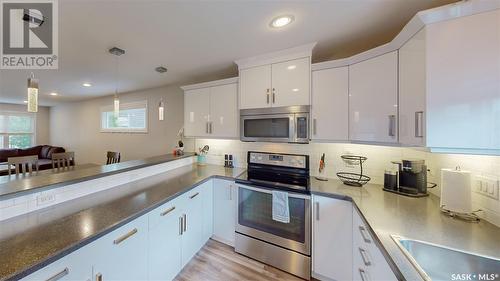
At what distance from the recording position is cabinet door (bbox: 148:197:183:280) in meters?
1.39

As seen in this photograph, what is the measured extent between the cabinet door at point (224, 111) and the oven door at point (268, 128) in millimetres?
171

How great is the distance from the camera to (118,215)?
117 cm

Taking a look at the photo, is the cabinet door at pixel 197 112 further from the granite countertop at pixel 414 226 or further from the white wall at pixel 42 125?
the white wall at pixel 42 125

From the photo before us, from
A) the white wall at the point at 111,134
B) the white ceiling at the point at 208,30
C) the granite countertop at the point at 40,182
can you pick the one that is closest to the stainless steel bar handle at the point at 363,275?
the white ceiling at the point at 208,30

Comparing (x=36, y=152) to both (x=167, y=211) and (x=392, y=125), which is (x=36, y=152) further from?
(x=392, y=125)

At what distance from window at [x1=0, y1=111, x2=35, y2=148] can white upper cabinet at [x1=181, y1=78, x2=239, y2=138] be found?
21.4 ft

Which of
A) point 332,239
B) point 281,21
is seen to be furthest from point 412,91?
point 332,239

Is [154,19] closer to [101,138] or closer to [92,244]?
[92,244]

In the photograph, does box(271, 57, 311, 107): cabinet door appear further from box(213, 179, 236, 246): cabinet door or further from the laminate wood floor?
the laminate wood floor

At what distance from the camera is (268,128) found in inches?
82.7

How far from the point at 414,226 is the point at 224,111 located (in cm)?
209

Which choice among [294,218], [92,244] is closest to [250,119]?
[294,218]

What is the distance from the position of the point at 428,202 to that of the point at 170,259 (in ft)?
7.06

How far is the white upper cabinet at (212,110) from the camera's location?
2.39 metres
